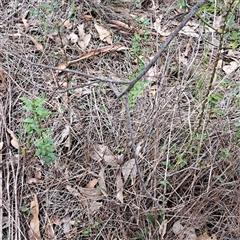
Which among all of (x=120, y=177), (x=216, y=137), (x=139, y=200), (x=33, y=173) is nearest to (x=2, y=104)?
(x=33, y=173)

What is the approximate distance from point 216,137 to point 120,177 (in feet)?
1.86

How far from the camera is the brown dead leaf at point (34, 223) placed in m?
1.77

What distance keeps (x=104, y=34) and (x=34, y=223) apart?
1.49 meters

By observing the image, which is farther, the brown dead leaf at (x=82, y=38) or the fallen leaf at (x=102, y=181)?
the brown dead leaf at (x=82, y=38)

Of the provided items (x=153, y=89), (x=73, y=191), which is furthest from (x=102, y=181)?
(x=153, y=89)

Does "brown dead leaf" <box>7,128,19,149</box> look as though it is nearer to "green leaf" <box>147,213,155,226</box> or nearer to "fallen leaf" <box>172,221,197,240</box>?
"green leaf" <box>147,213,155,226</box>

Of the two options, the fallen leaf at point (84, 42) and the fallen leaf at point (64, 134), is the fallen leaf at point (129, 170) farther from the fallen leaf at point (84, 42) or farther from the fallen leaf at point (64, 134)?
the fallen leaf at point (84, 42)

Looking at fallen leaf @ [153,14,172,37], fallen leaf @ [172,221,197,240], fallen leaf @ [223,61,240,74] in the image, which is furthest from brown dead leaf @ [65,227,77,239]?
fallen leaf @ [153,14,172,37]

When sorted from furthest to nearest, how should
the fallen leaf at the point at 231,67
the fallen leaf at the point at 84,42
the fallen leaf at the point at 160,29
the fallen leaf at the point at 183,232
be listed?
1. the fallen leaf at the point at 160,29
2. the fallen leaf at the point at 84,42
3. the fallen leaf at the point at 231,67
4. the fallen leaf at the point at 183,232

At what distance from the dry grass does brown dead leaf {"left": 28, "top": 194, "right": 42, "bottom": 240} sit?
1.0 inches

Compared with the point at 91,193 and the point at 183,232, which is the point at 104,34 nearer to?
the point at 91,193

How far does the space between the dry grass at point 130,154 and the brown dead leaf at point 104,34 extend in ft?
0.70

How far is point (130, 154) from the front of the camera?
1.99 metres

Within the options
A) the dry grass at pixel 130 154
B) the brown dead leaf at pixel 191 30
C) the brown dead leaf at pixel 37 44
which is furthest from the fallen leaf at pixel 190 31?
the brown dead leaf at pixel 37 44
